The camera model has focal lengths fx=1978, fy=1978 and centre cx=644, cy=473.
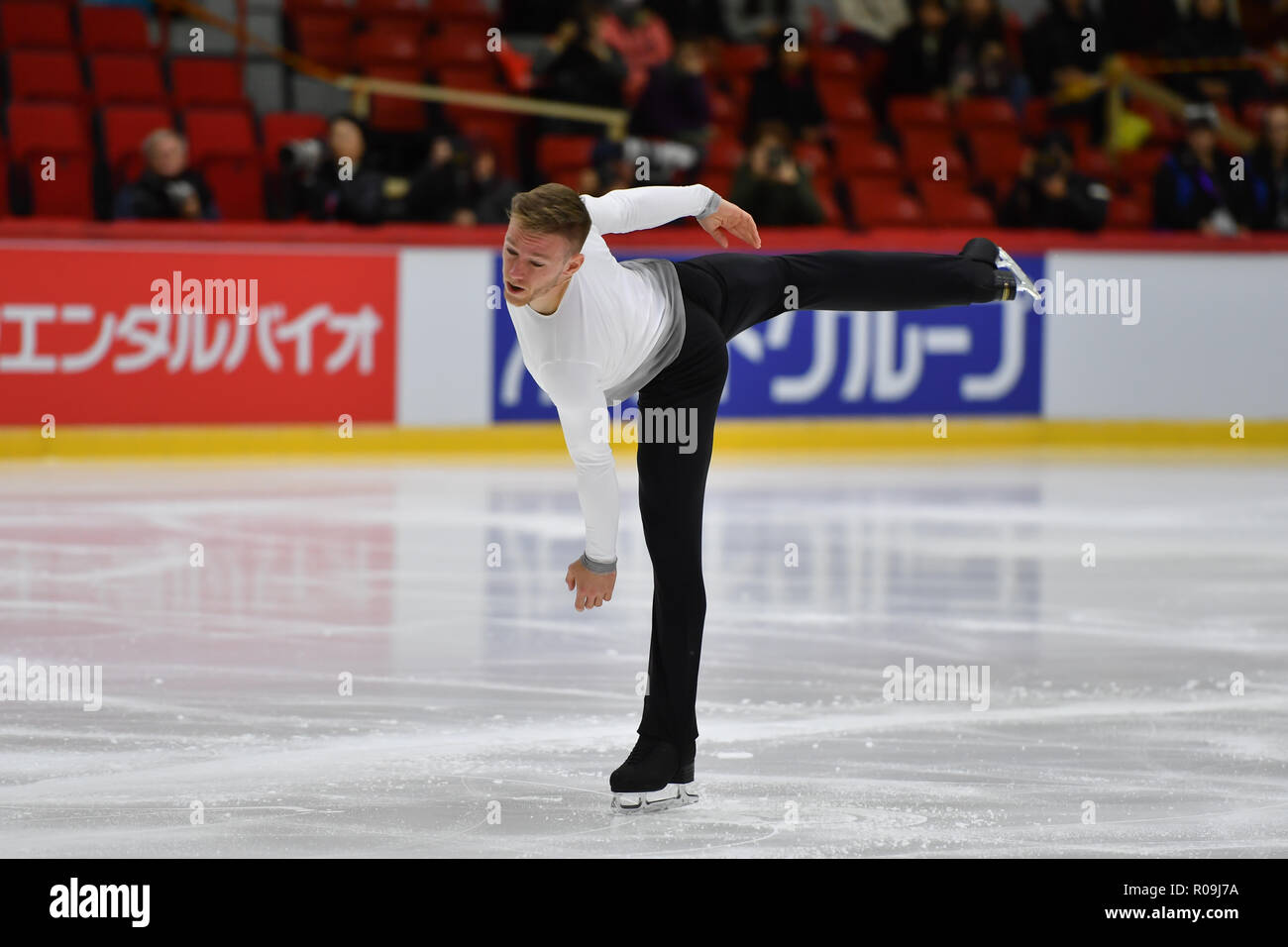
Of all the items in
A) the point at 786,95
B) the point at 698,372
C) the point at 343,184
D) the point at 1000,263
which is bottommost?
the point at 698,372

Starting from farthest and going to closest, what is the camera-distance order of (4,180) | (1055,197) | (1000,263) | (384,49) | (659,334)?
(384,49), (1055,197), (4,180), (1000,263), (659,334)

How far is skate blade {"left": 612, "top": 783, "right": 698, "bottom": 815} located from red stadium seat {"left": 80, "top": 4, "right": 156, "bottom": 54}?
9607 mm

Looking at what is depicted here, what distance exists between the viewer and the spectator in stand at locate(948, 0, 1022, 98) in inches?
619

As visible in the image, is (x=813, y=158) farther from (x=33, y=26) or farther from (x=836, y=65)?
(x=33, y=26)

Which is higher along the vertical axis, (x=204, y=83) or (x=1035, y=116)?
(x=1035, y=116)

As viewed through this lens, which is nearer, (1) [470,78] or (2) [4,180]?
(2) [4,180]

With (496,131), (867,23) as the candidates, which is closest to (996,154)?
(867,23)

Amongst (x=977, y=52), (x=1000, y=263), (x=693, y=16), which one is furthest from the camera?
(x=977, y=52)

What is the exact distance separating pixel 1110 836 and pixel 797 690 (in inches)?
66.1

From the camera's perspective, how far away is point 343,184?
12.1 metres

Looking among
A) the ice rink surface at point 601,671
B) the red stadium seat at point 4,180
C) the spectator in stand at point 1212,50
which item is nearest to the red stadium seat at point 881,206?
the spectator in stand at point 1212,50

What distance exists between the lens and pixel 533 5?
15.1 m

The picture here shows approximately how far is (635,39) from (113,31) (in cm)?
388

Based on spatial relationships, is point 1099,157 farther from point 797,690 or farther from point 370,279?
point 797,690
